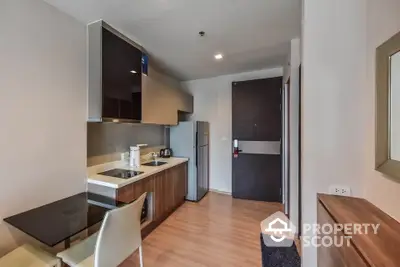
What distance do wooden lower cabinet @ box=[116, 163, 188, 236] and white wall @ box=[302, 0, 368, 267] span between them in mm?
1769

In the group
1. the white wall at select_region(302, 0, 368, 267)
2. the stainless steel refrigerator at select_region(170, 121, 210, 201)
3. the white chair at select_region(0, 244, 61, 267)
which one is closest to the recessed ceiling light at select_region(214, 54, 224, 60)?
the stainless steel refrigerator at select_region(170, 121, 210, 201)

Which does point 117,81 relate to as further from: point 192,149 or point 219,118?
point 219,118

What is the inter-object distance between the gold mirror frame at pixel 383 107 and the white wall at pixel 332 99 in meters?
0.15

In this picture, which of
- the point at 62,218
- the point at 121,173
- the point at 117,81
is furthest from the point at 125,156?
the point at 62,218

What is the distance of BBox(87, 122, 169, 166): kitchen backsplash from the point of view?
→ 2.62 m

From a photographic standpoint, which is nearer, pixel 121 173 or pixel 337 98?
pixel 337 98

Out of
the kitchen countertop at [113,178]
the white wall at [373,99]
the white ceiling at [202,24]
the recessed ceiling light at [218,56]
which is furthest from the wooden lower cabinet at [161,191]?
the white wall at [373,99]

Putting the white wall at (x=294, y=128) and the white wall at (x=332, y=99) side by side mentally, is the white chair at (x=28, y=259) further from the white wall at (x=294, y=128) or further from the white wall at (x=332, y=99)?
the white wall at (x=294, y=128)

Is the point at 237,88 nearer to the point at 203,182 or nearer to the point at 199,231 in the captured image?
the point at 203,182

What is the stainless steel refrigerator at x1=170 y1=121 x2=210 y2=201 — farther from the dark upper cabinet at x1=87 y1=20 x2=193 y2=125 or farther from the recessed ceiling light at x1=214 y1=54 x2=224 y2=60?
the recessed ceiling light at x1=214 y1=54 x2=224 y2=60

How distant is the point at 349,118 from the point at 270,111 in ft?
8.23

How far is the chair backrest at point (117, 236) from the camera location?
137 centimetres

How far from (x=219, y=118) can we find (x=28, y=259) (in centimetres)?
367

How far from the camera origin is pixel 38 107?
1.78 meters
